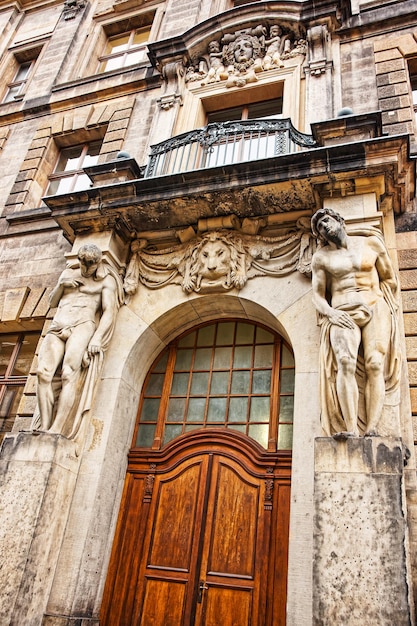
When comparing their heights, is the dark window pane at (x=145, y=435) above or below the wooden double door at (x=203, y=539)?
above

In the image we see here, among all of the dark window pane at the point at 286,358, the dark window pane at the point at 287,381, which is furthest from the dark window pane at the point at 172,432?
the dark window pane at the point at 286,358

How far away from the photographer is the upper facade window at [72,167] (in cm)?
934

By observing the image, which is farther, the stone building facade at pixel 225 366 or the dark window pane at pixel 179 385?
the dark window pane at pixel 179 385

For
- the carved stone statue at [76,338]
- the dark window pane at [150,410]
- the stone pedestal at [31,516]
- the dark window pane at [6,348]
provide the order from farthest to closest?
the dark window pane at [6,348] < the dark window pane at [150,410] < the carved stone statue at [76,338] < the stone pedestal at [31,516]

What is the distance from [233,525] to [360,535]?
1.78m

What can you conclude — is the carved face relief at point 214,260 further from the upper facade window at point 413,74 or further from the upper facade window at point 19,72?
the upper facade window at point 19,72

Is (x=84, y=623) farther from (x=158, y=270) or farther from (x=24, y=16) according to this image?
(x=24, y=16)

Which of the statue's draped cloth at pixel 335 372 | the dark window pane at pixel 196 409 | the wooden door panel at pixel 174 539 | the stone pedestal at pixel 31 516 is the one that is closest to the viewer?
the statue's draped cloth at pixel 335 372

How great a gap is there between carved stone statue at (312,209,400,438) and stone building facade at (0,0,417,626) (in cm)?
11

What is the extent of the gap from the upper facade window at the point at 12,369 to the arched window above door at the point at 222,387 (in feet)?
6.45

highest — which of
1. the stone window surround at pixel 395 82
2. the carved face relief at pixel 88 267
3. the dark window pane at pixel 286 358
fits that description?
the stone window surround at pixel 395 82

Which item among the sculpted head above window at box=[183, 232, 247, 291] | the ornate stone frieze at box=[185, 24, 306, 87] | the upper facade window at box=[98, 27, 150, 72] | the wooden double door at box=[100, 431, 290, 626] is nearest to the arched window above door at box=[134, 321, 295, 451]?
the wooden double door at box=[100, 431, 290, 626]

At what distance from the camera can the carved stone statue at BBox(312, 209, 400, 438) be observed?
4.56 metres

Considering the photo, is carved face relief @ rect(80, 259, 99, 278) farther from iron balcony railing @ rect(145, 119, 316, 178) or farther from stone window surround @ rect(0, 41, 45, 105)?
stone window surround @ rect(0, 41, 45, 105)
